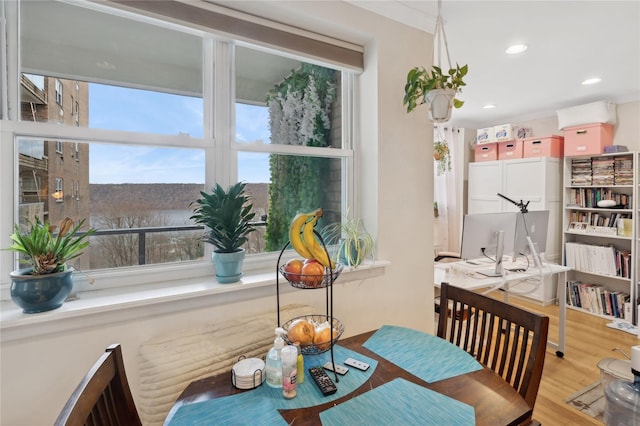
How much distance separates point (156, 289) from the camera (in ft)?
4.55

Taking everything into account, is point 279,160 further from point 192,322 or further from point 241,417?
point 241,417

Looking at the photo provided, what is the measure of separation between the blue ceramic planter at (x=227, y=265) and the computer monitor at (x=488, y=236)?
1.76 meters

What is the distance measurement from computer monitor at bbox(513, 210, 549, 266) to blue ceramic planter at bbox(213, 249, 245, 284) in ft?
7.60

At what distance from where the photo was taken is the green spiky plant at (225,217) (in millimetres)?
1407

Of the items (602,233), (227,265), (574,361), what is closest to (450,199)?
(602,233)

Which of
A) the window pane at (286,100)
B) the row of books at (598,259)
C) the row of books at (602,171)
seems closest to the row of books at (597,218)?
the row of books at (598,259)

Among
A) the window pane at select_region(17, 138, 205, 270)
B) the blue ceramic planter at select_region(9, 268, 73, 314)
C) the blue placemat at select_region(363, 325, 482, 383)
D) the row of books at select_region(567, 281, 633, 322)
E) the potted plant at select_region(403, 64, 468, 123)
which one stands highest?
the potted plant at select_region(403, 64, 468, 123)

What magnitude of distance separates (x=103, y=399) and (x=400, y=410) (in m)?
0.78

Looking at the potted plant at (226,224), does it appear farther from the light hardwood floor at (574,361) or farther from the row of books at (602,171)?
the row of books at (602,171)

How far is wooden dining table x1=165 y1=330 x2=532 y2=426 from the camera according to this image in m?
0.88

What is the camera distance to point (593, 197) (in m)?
3.69

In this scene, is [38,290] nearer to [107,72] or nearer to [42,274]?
[42,274]

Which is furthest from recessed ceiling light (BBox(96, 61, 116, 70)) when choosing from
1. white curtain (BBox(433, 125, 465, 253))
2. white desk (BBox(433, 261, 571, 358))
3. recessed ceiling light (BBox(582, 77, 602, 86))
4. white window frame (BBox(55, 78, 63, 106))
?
white curtain (BBox(433, 125, 465, 253))

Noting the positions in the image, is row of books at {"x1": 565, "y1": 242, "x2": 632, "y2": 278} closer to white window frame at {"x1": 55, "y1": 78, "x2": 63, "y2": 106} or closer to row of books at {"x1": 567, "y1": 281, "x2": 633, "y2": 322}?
row of books at {"x1": 567, "y1": 281, "x2": 633, "y2": 322}
